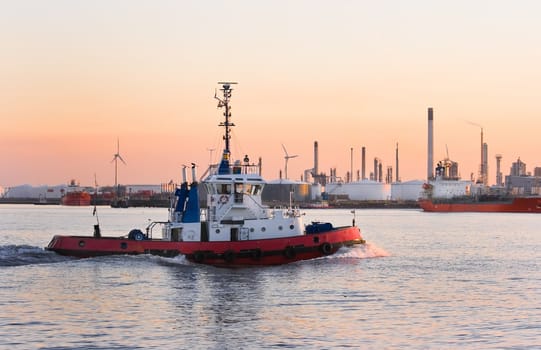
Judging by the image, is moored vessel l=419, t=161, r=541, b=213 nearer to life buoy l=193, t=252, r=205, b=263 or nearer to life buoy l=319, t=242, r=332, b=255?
life buoy l=319, t=242, r=332, b=255

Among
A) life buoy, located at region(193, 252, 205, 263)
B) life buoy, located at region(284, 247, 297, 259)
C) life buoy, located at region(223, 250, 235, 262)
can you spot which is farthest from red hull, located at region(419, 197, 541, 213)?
life buoy, located at region(193, 252, 205, 263)

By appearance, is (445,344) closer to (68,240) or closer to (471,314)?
(471,314)

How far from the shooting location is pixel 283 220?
45.1m

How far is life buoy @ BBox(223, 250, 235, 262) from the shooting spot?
43.8m

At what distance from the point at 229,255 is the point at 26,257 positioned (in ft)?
39.3

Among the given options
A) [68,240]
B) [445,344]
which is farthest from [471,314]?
[68,240]

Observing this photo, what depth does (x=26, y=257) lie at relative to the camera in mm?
48156

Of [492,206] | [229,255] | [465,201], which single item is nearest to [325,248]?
[229,255]

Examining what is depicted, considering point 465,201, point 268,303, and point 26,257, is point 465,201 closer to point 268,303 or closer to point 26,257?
point 26,257

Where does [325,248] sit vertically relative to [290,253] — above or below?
above

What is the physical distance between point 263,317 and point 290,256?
48.5ft

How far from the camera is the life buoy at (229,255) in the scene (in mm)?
43844

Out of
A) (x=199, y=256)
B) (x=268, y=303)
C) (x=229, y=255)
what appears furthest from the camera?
(x=199, y=256)

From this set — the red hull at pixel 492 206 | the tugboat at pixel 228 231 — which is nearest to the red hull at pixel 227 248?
the tugboat at pixel 228 231
